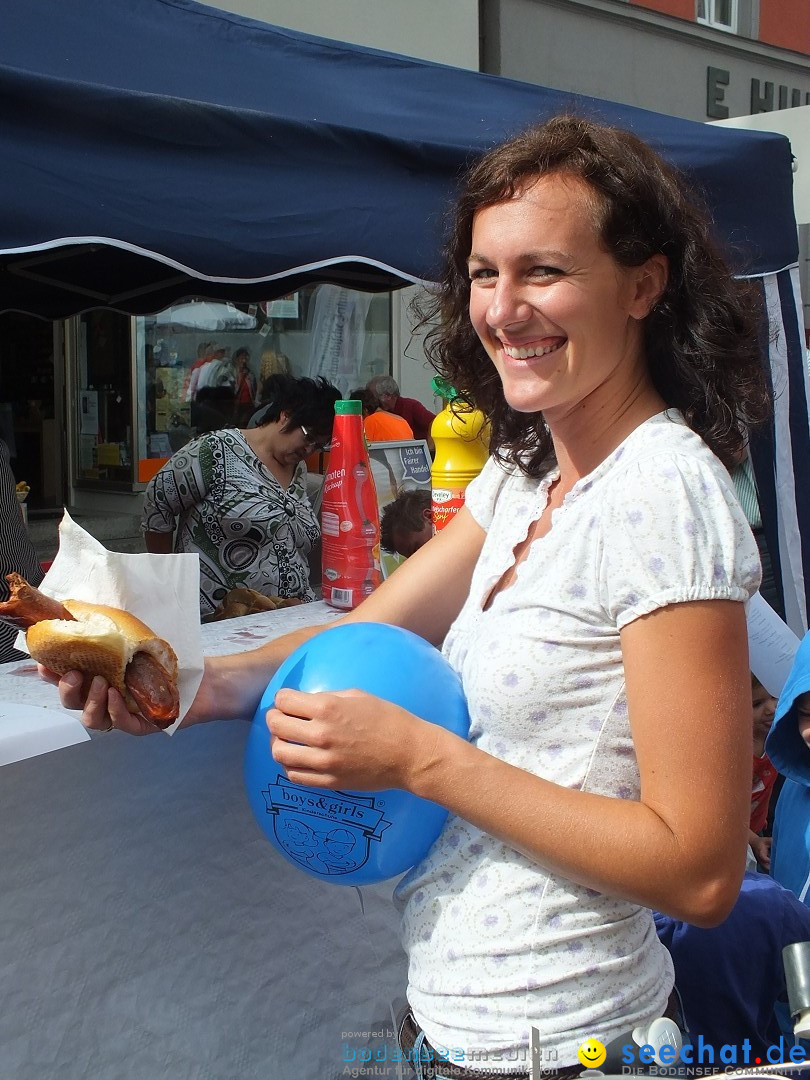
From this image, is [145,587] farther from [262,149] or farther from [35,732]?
[262,149]

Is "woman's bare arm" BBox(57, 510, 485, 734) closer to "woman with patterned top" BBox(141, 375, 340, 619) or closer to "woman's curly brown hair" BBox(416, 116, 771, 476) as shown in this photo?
"woman's curly brown hair" BBox(416, 116, 771, 476)

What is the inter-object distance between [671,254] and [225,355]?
807 centimetres

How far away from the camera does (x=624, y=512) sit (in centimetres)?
110

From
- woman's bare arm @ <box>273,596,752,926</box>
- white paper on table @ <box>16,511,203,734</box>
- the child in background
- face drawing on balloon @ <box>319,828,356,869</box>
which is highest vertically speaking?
white paper on table @ <box>16,511,203,734</box>

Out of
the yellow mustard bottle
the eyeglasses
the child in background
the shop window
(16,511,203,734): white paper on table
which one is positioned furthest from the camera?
the shop window

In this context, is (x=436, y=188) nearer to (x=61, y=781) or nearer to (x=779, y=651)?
(x=779, y=651)

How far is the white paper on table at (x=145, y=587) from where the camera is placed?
1336 mm

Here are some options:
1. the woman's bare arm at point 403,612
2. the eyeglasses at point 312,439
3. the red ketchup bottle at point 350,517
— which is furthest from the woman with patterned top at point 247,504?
the woman's bare arm at point 403,612

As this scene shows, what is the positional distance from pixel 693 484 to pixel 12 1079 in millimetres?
1565

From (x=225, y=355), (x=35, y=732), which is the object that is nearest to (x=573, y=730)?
(x=35, y=732)

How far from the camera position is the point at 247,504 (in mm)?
3754

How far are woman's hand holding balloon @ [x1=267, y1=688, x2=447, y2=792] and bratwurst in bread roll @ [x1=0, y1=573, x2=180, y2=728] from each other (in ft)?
0.79

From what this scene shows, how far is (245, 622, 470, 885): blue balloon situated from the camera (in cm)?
125

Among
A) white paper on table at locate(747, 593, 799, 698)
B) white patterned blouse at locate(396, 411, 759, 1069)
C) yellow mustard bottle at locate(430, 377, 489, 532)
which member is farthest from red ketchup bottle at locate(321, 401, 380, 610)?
white patterned blouse at locate(396, 411, 759, 1069)
